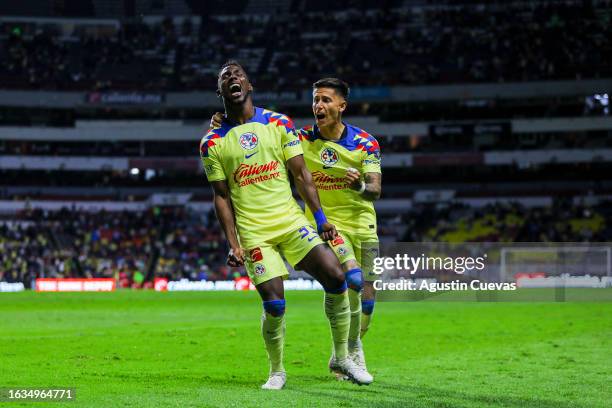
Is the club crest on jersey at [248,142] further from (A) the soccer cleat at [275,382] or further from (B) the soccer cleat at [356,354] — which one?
(B) the soccer cleat at [356,354]

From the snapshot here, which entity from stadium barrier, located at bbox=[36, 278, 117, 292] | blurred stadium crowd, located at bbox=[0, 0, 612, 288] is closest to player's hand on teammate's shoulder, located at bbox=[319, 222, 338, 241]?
stadium barrier, located at bbox=[36, 278, 117, 292]

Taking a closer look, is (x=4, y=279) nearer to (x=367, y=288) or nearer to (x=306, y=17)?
(x=306, y=17)

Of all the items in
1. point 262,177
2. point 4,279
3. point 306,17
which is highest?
point 306,17

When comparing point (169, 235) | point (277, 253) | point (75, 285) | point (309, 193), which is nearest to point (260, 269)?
point (277, 253)

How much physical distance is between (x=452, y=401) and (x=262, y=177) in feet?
10.1

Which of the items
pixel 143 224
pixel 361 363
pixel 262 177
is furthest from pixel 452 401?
pixel 143 224

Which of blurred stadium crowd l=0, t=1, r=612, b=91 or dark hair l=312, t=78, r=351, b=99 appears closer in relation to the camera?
dark hair l=312, t=78, r=351, b=99

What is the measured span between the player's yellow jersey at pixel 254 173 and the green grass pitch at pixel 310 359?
5.70 feet

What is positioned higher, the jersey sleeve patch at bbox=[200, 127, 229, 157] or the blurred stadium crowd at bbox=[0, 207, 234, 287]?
the jersey sleeve patch at bbox=[200, 127, 229, 157]

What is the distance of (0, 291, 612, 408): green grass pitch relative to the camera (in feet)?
30.8

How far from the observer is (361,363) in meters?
11.0

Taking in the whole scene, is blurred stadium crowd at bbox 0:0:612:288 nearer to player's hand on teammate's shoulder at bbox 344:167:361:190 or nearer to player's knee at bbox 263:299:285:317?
player's hand on teammate's shoulder at bbox 344:167:361:190

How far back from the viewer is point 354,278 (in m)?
11.3

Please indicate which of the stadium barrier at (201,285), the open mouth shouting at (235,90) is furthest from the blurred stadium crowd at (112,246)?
the open mouth shouting at (235,90)
